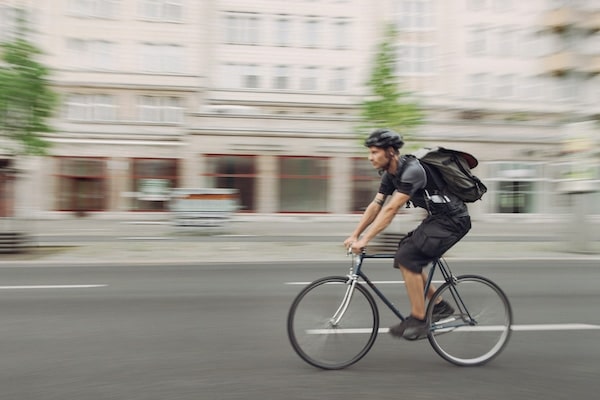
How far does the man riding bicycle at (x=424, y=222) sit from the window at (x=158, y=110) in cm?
2830

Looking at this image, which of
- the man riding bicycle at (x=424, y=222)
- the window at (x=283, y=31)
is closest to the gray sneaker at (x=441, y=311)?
the man riding bicycle at (x=424, y=222)

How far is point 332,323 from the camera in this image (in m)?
4.45

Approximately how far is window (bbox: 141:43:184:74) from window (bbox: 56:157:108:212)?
20.4ft

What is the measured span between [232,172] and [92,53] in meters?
10.2

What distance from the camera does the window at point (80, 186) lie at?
2902cm

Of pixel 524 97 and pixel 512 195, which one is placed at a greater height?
pixel 524 97

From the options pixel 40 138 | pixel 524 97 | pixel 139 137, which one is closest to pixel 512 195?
pixel 524 97

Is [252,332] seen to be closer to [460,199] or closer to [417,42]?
[460,199]

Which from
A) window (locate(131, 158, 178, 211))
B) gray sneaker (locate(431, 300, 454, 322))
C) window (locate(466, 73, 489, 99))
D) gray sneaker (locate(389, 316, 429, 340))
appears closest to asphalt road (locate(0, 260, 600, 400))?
gray sneaker (locate(389, 316, 429, 340))

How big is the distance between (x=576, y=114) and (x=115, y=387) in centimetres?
1354

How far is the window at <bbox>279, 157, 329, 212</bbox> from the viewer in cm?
2889

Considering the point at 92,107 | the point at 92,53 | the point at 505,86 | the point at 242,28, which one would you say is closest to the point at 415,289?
the point at 92,107

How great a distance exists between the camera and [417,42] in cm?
3531

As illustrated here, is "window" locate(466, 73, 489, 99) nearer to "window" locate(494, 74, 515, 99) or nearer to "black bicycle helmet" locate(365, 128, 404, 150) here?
"window" locate(494, 74, 515, 99)
